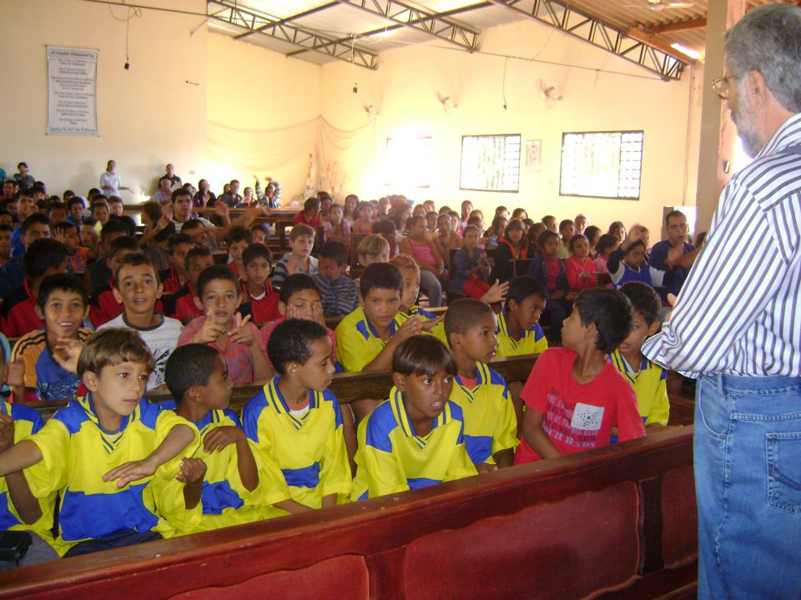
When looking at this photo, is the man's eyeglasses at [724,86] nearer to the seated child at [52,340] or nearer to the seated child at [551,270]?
the seated child at [52,340]

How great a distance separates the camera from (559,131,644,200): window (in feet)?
36.0

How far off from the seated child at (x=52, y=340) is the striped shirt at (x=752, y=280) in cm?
223

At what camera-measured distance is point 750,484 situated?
1215 millimetres

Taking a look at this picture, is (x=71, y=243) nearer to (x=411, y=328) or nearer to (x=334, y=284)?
(x=334, y=284)

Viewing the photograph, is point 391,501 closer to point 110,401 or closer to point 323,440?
point 323,440

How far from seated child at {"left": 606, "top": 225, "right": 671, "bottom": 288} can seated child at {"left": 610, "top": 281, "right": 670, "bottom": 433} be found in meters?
2.94

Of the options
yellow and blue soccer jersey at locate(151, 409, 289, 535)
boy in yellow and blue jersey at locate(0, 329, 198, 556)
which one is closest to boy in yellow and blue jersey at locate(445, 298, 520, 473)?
yellow and blue soccer jersey at locate(151, 409, 289, 535)

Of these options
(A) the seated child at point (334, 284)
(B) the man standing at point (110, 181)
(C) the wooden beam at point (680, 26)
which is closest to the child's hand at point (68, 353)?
(A) the seated child at point (334, 284)

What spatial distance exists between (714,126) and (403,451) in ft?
22.6

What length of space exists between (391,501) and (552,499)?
46cm

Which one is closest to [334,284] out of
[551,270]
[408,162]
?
[551,270]

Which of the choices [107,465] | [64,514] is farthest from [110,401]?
[64,514]

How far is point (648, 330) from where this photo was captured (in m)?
2.67

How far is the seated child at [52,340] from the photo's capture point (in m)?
2.65
